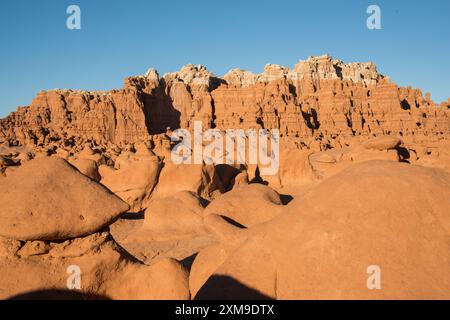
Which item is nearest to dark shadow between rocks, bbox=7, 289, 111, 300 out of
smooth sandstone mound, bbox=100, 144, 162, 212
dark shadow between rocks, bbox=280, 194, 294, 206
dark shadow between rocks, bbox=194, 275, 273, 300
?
dark shadow between rocks, bbox=194, 275, 273, 300

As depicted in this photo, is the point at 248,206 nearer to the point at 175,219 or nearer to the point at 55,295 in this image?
the point at 175,219

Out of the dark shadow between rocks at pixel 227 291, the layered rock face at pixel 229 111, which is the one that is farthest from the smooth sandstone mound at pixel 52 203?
the layered rock face at pixel 229 111

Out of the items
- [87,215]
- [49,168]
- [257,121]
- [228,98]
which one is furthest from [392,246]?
[228,98]

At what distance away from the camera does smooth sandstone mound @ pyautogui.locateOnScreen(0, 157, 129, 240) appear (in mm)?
3730

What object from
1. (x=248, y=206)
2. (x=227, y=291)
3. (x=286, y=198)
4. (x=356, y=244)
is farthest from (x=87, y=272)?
(x=286, y=198)

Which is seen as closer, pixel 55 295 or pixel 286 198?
pixel 55 295

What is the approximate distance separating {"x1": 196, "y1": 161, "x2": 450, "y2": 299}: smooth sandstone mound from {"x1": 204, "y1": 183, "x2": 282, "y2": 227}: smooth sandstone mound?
333cm

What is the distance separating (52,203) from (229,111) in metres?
50.6

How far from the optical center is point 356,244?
9.82 ft

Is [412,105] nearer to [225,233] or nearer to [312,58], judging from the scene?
[312,58]

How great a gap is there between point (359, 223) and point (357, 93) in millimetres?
58193

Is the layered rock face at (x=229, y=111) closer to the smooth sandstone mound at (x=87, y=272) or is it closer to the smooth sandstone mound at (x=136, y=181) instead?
the smooth sandstone mound at (x=136, y=181)

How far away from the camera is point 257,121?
158 feet

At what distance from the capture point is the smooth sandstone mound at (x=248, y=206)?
274 inches
